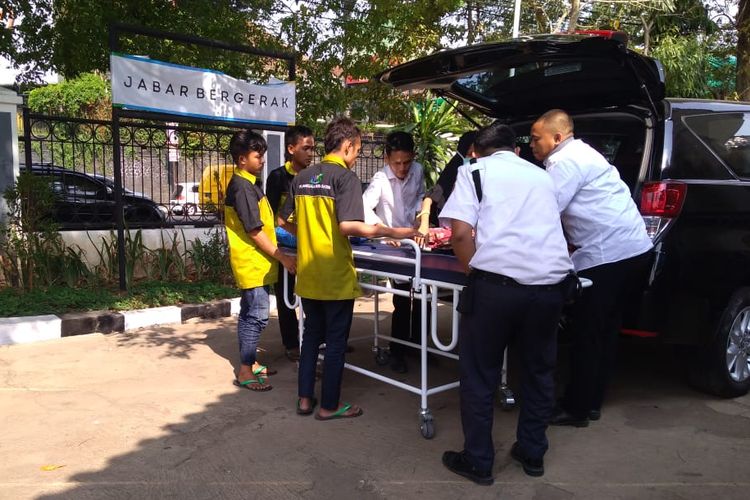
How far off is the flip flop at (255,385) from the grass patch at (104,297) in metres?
2.25

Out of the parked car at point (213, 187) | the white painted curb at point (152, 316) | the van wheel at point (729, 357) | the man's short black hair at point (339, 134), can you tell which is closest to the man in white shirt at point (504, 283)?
the man's short black hair at point (339, 134)

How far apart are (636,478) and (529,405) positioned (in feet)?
2.04

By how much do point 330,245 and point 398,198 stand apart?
131 centimetres

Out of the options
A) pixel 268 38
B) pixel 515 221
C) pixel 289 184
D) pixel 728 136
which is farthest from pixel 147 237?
pixel 728 136

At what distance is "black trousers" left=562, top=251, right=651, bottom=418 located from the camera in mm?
3428

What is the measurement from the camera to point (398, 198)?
4.74 m

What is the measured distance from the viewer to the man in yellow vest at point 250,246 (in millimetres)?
4008

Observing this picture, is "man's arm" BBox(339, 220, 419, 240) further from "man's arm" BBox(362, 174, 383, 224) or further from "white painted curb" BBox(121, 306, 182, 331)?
"white painted curb" BBox(121, 306, 182, 331)

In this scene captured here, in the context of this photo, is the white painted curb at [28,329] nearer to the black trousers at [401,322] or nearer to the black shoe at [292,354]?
the black shoe at [292,354]

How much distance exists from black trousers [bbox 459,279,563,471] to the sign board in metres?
4.33

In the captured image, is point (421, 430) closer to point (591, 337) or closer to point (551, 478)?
point (551, 478)

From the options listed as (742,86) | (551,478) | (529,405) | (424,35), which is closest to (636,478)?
(551,478)

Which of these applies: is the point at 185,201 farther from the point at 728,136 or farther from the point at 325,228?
the point at 728,136

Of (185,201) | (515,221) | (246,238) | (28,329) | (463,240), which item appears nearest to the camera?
(515,221)
